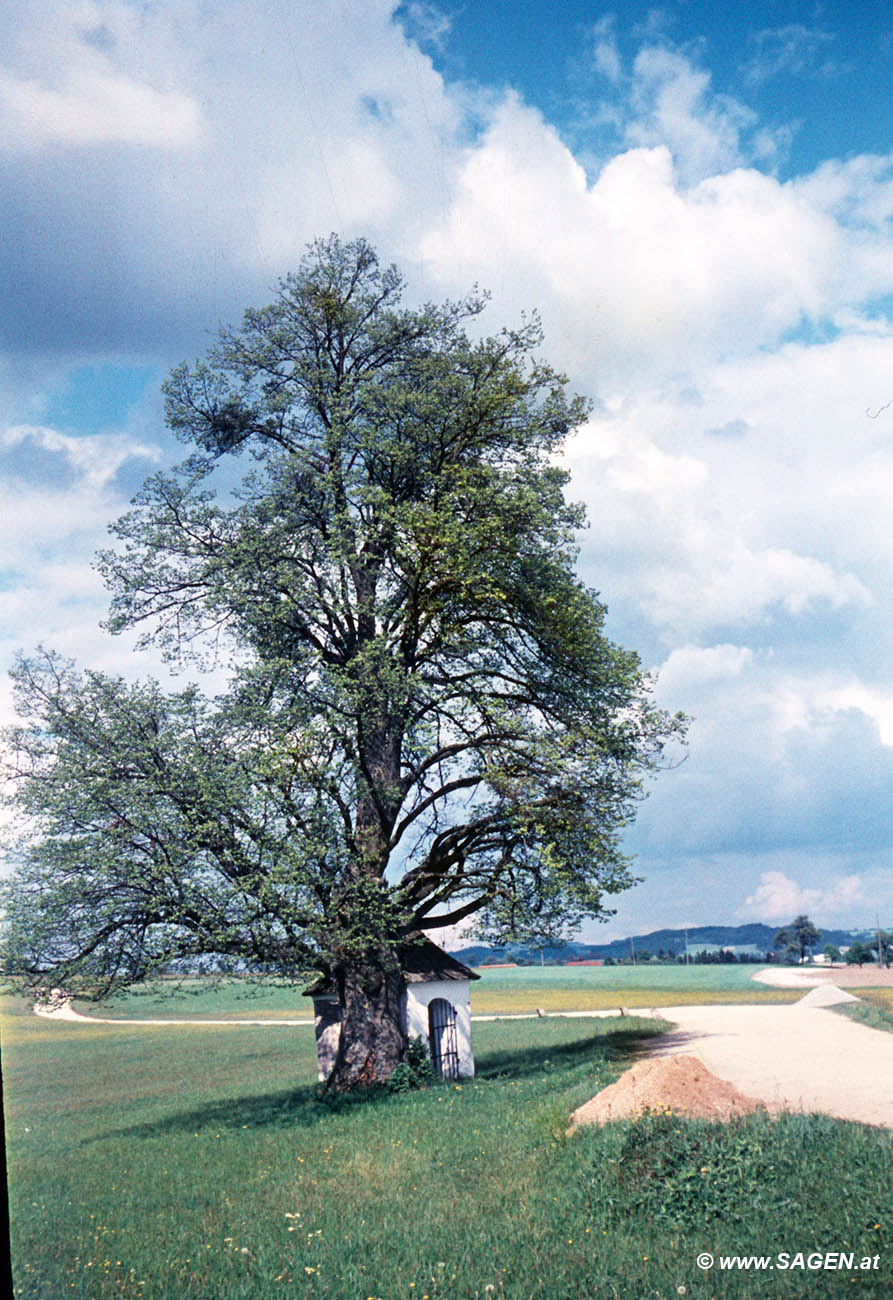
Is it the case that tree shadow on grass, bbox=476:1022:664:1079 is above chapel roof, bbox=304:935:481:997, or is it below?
below

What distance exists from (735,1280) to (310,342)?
69.2 ft

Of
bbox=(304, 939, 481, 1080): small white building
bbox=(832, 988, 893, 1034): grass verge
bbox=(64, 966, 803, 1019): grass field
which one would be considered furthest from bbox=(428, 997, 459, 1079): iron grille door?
bbox=(64, 966, 803, 1019): grass field

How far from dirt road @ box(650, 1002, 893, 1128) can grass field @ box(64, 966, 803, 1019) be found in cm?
2250

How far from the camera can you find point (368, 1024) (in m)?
20.8

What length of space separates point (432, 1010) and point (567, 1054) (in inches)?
168

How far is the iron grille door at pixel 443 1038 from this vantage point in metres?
23.7

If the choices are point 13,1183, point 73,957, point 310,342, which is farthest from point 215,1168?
point 310,342

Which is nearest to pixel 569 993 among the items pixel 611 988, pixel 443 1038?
pixel 611 988

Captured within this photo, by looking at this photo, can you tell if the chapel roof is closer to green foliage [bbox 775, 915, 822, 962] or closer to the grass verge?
the grass verge

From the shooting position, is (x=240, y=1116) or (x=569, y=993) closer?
(x=240, y=1116)

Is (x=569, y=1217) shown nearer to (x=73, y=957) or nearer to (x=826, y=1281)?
(x=826, y=1281)

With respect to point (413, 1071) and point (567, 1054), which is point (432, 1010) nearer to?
point (413, 1071)

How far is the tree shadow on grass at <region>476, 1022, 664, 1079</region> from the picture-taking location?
907 inches

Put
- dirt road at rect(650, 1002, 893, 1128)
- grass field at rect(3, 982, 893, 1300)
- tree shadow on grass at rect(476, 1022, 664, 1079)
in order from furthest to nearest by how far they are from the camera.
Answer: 1. tree shadow on grass at rect(476, 1022, 664, 1079)
2. dirt road at rect(650, 1002, 893, 1128)
3. grass field at rect(3, 982, 893, 1300)
